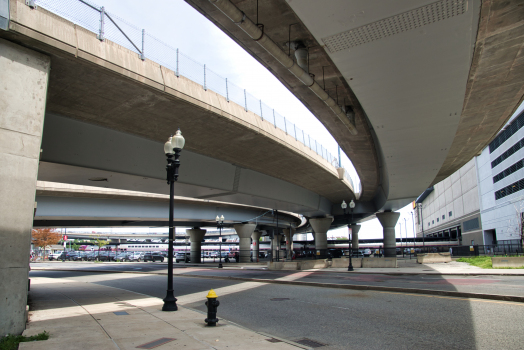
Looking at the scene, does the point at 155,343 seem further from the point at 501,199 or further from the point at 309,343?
the point at 501,199

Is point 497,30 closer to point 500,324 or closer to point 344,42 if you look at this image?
point 344,42

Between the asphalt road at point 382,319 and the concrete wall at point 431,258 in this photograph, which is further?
the concrete wall at point 431,258

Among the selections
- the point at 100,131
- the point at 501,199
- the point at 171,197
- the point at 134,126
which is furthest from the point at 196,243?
the point at 171,197

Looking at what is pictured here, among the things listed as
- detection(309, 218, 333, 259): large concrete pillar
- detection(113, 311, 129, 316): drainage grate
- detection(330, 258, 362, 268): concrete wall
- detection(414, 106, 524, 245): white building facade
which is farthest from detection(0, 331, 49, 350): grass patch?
detection(414, 106, 524, 245): white building facade

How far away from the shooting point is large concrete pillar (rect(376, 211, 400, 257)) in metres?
49.2

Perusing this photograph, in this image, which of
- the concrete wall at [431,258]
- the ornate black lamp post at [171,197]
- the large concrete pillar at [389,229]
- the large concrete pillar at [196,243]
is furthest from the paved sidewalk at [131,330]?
the large concrete pillar at [196,243]

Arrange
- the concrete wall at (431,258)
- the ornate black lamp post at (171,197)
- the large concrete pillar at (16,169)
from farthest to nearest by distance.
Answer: the concrete wall at (431,258) < the ornate black lamp post at (171,197) < the large concrete pillar at (16,169)

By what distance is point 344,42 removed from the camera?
9375 mm

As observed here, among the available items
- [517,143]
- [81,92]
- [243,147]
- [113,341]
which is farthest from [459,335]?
[517,143]

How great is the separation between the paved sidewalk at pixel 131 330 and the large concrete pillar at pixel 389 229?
42261mm

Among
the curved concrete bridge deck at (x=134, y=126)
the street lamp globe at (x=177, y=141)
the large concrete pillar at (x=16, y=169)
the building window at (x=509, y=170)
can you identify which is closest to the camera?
the large concrete pillar at (x=16, y=169)

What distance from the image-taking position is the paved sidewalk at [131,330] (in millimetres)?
6973

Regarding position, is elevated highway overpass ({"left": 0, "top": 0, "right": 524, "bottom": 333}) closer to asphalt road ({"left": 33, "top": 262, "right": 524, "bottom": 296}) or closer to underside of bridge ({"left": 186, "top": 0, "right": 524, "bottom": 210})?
underside of bridge ({"left": 186, "top": 0, "right": 524, "bottom": 210})

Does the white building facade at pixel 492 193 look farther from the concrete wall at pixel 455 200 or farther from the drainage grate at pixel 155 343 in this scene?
the drainage grate at pixel 155 343
